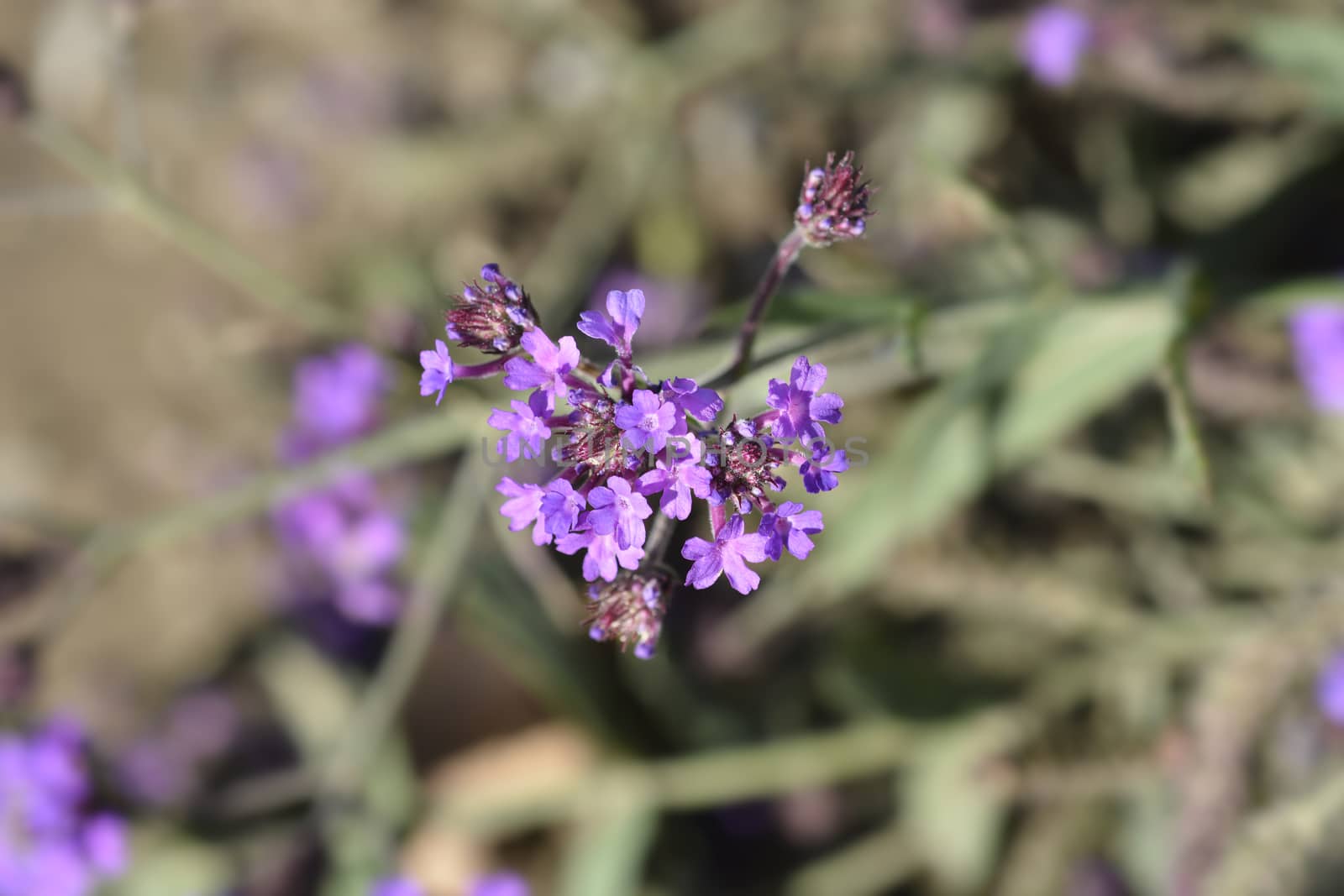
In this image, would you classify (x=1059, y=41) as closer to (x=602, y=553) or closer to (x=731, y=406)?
(x=731, y=406)

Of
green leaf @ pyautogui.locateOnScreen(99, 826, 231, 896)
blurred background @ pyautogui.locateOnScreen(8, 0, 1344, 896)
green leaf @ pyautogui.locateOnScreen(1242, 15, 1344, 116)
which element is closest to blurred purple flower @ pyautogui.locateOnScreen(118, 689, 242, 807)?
blurred background @ pyautogui.locateOnScreen(8, 0, 1344, 896)

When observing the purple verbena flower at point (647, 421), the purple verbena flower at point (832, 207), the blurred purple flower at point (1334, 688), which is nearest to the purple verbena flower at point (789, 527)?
the purple verbena flower at point (647, 421)

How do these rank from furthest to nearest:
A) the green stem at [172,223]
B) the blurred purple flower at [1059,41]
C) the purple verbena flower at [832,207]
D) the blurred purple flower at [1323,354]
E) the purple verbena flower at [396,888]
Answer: the blurred purple flower at [1059,41] → the purple verbena flower at [396,888] → the blurred purple flower at [1323,354] → the green stem at [172,223] → the purple verbena flower at [832,207]

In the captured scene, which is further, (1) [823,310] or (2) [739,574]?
(1) [823,310]

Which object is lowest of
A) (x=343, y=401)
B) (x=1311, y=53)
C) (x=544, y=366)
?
(x=544, y=366)

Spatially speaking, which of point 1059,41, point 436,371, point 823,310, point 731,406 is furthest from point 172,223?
point 1059,41

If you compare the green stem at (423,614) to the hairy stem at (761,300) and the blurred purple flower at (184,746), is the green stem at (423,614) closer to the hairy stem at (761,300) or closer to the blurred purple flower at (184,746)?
the hairy stem at (761,300)

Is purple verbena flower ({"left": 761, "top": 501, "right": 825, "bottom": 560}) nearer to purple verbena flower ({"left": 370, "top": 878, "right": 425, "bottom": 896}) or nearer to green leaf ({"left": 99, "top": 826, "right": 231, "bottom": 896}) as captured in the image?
purple verbena flower ({"left": 370, "top": 878, "right": 425, "bottom": 896})
